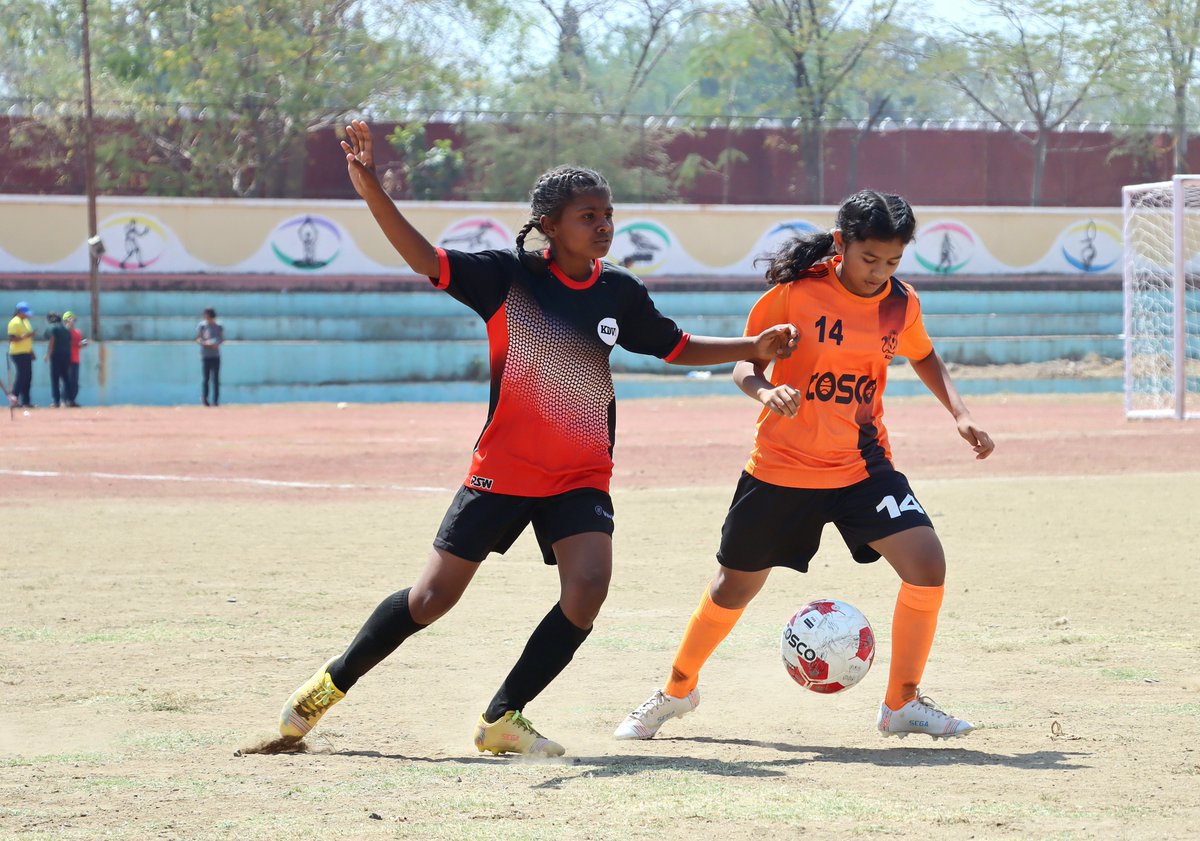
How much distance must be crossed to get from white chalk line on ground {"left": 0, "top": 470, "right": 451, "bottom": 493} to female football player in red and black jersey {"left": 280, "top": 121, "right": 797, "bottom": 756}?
9.20 m

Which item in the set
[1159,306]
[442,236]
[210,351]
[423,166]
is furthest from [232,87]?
[1159,306]

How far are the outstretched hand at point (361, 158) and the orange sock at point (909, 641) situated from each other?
220 cm

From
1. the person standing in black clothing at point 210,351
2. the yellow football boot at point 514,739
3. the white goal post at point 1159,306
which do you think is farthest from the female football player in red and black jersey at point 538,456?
the person standing in black clothing at point 210,351

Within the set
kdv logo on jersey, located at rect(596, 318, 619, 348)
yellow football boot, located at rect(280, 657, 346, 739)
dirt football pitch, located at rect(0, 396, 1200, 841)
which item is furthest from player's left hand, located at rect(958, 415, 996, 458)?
yellow football boot, located at rect(280, 657, 346, 739)

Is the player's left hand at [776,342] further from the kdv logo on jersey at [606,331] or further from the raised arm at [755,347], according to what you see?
the kdv logo on jersey at [606,331]

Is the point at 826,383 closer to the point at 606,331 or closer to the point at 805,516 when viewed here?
the point at 805,516

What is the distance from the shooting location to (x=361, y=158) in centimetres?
476

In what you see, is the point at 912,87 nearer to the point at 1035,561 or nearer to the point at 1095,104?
the point at 1095,104

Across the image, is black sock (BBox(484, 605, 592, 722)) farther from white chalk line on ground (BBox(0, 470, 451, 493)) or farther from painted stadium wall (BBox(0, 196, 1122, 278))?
painted stadium wall (BBox(0, 196, 1122, 278))

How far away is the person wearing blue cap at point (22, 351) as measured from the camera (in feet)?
88.9

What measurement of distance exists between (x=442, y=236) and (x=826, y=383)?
27.8 m

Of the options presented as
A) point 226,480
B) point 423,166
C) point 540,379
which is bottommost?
point 226,480

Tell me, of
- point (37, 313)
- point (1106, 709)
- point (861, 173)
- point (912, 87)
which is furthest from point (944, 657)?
point (912, 87)

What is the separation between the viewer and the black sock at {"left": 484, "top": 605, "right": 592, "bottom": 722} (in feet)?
16.5
